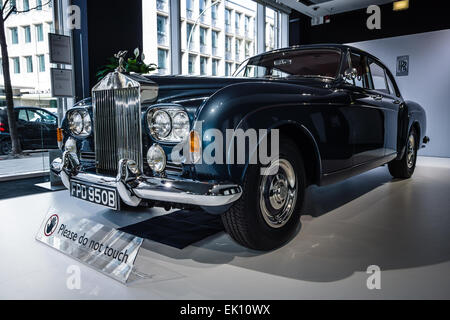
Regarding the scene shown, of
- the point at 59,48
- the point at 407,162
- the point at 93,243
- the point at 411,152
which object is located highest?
the point at 59,48

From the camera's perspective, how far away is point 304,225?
256 centimetres

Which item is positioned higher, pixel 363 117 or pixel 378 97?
pixel 378 97

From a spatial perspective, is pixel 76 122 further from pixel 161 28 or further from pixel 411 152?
pixel 161 28

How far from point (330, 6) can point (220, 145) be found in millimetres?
7153

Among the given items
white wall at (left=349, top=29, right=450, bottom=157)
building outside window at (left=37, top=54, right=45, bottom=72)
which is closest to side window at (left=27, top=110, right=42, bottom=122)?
building outside window at (left=37, top=54, right=45, bottom=72)

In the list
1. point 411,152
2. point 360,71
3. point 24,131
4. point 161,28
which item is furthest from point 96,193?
point 161,28

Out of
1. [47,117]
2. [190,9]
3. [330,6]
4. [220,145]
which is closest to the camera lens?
[220,145]

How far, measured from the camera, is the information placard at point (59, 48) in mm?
4161

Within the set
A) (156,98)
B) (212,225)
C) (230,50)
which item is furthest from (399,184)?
(230,50)

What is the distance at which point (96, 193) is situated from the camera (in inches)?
78.8

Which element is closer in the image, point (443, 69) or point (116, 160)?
point (116, 160)

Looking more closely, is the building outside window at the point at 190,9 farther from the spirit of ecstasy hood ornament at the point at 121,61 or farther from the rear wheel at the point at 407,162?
the spirit of ecstasy hood ornament at the point at 121,61

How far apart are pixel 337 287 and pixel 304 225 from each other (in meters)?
0.94

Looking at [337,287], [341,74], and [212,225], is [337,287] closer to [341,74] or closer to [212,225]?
[212,225]
